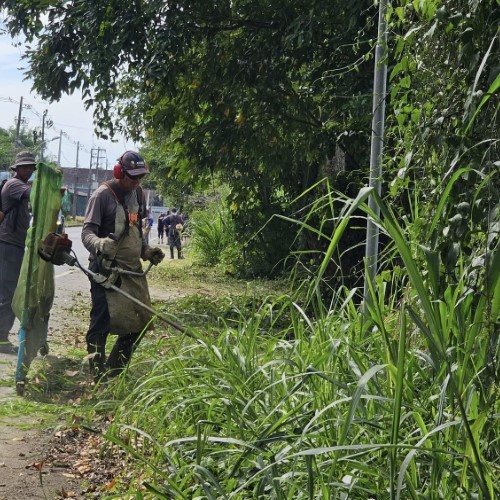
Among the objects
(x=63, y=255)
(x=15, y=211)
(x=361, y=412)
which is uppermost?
(x=15, y=211)

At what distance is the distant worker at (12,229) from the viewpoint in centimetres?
1109

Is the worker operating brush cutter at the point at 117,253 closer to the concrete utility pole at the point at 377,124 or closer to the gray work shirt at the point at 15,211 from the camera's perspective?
the concrete utility pole at the point at 377,124

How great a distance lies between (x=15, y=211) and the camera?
36.6ft

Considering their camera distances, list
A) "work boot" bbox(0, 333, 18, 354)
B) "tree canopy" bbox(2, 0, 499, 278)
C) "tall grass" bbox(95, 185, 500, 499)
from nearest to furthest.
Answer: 1. "tall grass" bbox(95, 185, 500, 499)
2. "work boot" bbox(0, 333, 18, 354)
3. "tree canopy" bbox(2, 0, 499, 278)

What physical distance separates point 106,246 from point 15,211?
3.53 m

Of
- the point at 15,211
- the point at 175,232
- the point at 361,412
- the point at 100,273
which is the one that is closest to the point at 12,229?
the point at 15,211

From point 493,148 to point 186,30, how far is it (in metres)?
11.1

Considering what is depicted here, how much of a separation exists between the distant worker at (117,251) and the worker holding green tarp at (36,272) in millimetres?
369

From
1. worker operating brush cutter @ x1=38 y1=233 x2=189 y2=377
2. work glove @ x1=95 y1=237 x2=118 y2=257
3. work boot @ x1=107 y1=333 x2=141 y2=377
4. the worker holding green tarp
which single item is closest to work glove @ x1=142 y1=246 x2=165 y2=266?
worker operating brush cutter @ x1=38 y1=233 x2=189 y2=377

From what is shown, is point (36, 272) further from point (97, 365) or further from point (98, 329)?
point (97, 365)

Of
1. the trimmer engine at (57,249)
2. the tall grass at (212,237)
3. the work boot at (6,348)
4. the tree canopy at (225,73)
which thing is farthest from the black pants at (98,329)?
the tall grass at (212,237)

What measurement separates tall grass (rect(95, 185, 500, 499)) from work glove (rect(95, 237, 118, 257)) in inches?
106

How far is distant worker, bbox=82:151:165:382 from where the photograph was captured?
8.08 m

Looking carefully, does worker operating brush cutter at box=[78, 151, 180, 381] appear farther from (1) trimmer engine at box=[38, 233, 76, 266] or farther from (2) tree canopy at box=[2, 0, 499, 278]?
(2) tree canopy at box=[2, 0, 499, 278]
